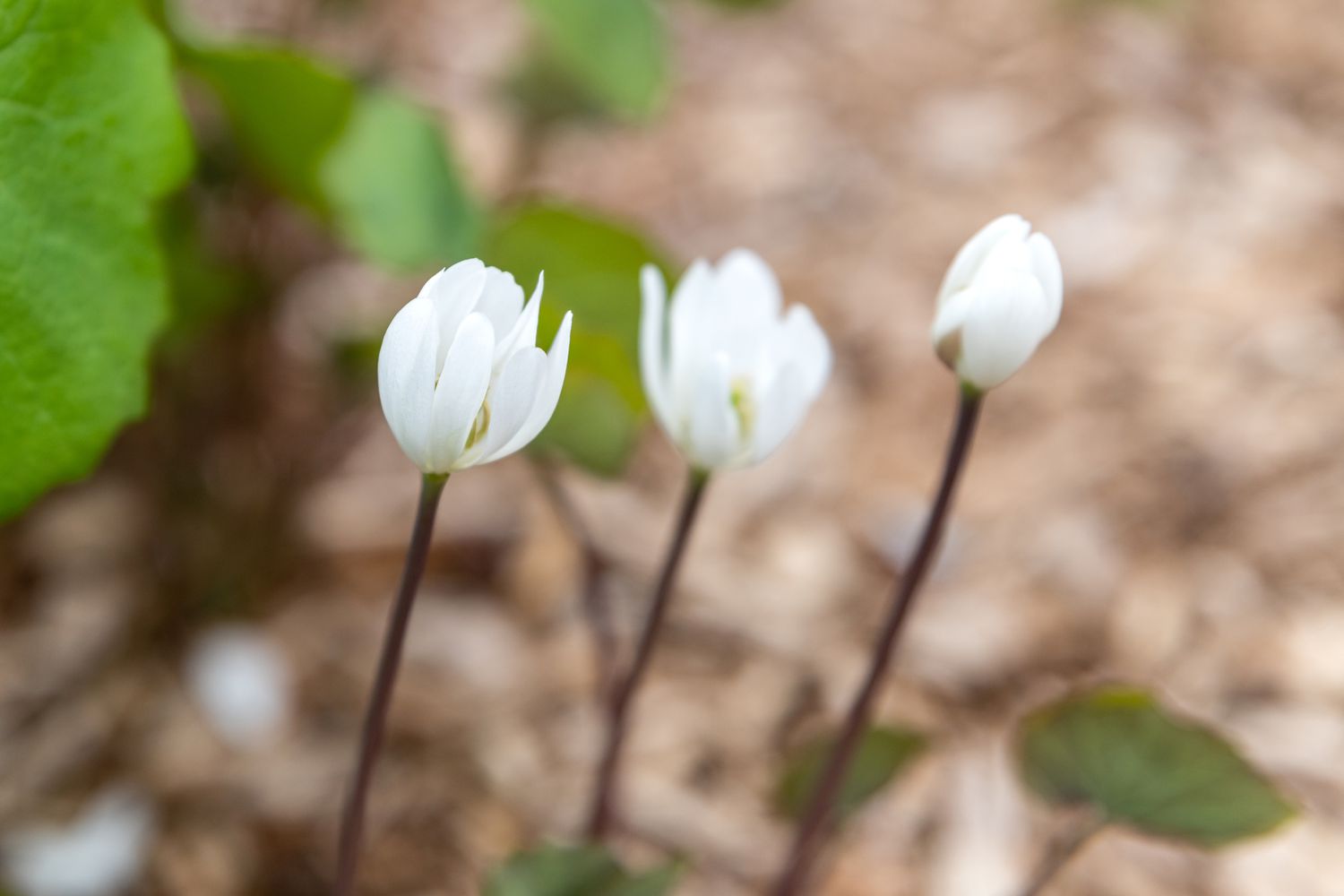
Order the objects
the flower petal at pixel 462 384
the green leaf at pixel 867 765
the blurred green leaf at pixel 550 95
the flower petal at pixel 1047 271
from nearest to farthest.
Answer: the flower petal at pixel 462 384
the flower petal at pixel 1047 271
the green leaf at pixel 867 765
the blurred green leaf at pixel 550 95

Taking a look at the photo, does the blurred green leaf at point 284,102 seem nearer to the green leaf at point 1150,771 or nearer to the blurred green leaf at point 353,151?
the blurred green leaf at point 353,151

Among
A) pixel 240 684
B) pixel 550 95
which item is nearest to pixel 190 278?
pixel 240 684

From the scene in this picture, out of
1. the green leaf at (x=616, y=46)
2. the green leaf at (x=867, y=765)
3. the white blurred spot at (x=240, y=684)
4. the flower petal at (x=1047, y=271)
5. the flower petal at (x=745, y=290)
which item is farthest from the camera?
the white blurred spot at (x=240, y=684)

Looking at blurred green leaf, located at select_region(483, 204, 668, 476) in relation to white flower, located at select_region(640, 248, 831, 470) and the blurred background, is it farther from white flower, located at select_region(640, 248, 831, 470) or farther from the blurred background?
white flower, located at select_region(640, 248, 831, 470)

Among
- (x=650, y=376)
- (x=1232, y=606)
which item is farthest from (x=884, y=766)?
(x=1232, y=606)

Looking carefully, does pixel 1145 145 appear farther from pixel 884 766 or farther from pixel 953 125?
pixel 884 766

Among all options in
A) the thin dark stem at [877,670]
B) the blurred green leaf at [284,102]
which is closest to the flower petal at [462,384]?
the thin dark stem at [877,670]
